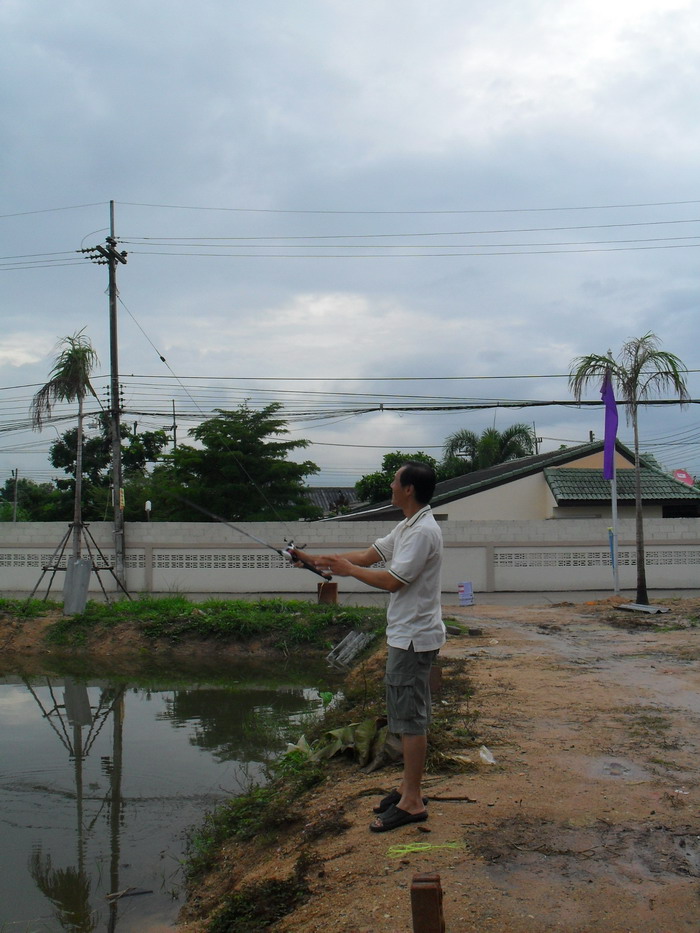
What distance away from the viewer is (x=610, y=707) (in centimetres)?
629

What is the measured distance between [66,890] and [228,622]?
8.27 meters

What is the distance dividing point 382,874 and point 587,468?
70.7 feet

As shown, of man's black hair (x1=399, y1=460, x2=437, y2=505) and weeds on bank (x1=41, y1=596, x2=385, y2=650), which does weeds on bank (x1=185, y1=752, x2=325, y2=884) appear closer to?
man's black hair (x1=399, y1=460, x2=437, y2=505)

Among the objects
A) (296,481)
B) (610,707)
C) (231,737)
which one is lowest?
(231,737)

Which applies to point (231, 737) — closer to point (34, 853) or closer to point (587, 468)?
point (34, 853)

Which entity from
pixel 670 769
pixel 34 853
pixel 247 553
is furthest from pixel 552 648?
pixel 247 553

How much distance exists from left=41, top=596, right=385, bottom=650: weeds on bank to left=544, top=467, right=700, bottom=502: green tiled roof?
10.0m

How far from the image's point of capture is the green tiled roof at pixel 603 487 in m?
21.4

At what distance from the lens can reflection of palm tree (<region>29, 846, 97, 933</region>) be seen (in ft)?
13.2

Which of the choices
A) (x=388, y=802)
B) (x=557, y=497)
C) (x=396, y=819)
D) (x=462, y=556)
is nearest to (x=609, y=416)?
(x=462, y=556)

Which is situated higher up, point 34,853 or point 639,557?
point 639,557

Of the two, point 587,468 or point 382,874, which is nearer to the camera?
point 382,874

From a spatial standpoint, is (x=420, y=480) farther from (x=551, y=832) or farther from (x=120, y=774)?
(x=120, y=774)

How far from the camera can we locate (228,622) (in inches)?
497
